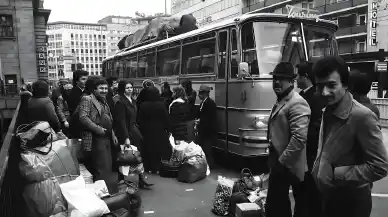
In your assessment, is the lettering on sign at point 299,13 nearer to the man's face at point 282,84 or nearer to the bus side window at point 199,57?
the bus side window at point 199,57

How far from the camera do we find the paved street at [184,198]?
5527 millimetres

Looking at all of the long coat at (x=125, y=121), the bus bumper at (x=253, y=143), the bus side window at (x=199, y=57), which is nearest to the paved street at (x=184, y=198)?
the bus bumper at (x=253, y=143)

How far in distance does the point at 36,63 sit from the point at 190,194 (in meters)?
28.1

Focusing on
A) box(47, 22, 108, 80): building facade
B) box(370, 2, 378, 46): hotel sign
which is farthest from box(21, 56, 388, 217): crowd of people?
box(47, 22, 108, 80): building facade

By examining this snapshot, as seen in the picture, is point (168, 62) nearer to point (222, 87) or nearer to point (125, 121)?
point (222, 87)

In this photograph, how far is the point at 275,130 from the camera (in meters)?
3.99

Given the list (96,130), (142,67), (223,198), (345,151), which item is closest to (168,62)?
(142,67)

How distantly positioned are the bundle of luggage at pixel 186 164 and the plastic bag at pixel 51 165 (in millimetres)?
2650

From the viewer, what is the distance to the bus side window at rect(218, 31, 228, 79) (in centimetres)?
820

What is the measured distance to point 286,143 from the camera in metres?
3.93

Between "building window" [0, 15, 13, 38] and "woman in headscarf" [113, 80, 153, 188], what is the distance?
86.2 ft

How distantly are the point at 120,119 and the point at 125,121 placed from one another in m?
0.22

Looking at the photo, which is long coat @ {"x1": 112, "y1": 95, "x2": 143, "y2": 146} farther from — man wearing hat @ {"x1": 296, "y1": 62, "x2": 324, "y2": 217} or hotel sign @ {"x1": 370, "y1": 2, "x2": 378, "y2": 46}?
hotel sign @ {"x1": 370, "y1": 2, "x2": 378, "y2": 46}

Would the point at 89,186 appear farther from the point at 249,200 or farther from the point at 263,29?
the point at 263,29
